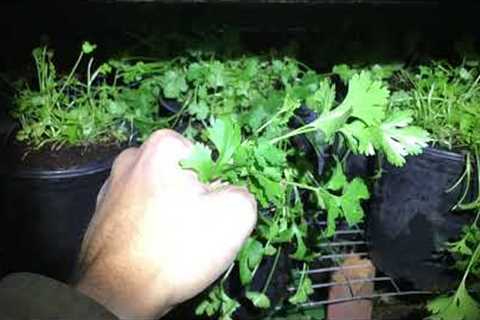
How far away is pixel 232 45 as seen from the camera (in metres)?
1.06

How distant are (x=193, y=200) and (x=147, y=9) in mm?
694

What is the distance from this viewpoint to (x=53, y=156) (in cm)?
92

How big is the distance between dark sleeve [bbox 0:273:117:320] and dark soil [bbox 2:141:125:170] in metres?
0.43

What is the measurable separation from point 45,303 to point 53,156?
1.59 feet

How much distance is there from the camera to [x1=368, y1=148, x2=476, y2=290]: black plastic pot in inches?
32.6

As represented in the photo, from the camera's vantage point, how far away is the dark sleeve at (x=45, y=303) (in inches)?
18.1

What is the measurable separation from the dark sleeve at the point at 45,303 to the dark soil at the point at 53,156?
Answer: 431mm

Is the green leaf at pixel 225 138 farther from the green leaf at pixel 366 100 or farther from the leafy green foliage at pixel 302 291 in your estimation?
the leafy green foliage at pixel 302 291

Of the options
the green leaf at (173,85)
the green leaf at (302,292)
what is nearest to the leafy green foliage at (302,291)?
the green leaf at (302,292)

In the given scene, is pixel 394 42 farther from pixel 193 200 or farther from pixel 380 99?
pixel 193 200

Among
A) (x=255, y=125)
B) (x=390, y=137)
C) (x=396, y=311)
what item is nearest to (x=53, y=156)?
(x=255, y=125)

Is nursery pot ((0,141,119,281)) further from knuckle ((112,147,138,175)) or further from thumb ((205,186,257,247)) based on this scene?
thumb ((205,186,257,247))

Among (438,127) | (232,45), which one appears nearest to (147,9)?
(232,45)

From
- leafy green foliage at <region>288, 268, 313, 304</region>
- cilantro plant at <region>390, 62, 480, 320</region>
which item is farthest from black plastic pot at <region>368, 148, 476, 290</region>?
leafy green foliage at <region>288, 268, 313, 304</region>
